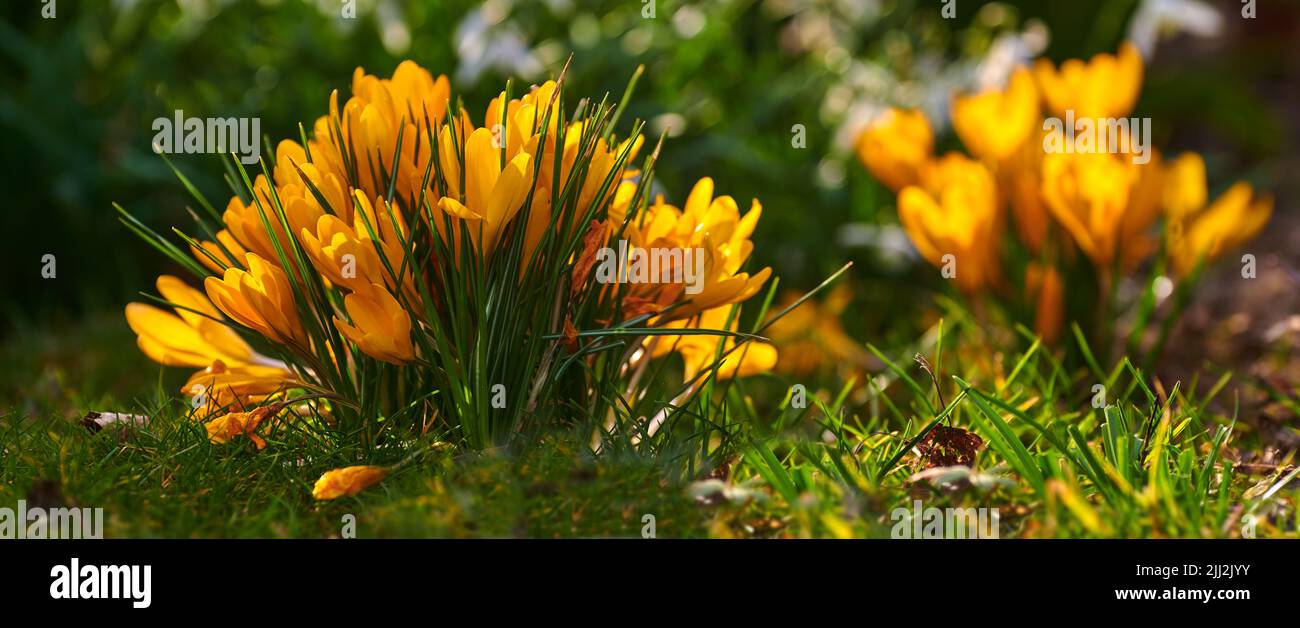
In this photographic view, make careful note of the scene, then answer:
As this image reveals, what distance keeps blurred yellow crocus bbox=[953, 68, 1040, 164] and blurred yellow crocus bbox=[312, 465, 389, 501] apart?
184cm

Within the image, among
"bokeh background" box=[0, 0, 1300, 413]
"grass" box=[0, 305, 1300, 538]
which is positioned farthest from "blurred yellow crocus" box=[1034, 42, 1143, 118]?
"grass" box=[0, 305, 1300, 538]

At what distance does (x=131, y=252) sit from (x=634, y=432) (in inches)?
105

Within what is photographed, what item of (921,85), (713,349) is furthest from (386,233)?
(921,85)

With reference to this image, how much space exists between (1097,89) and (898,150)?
19.0 inches

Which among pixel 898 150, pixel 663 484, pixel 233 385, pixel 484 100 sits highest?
pixel 484 100

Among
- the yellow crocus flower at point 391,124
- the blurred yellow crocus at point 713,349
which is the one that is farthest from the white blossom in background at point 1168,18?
the yellow crocus flower at point 391,124

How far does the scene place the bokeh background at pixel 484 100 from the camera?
11.6ft

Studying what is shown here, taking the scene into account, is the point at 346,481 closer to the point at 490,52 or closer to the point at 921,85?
the point at 490,52

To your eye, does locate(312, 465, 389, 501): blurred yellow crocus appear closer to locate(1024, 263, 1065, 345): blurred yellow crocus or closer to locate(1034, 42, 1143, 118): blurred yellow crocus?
locate(1024, 263, 1065, 345): blurred yellow crocus

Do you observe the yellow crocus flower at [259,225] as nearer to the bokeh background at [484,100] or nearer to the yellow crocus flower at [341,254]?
the yellow crocus flower at [341,254]

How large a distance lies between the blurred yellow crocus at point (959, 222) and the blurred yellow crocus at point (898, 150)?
0.23m

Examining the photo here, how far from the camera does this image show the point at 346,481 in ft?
5.31

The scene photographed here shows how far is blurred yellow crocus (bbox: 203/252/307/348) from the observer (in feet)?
5.45

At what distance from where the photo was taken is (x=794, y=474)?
1717 mm
